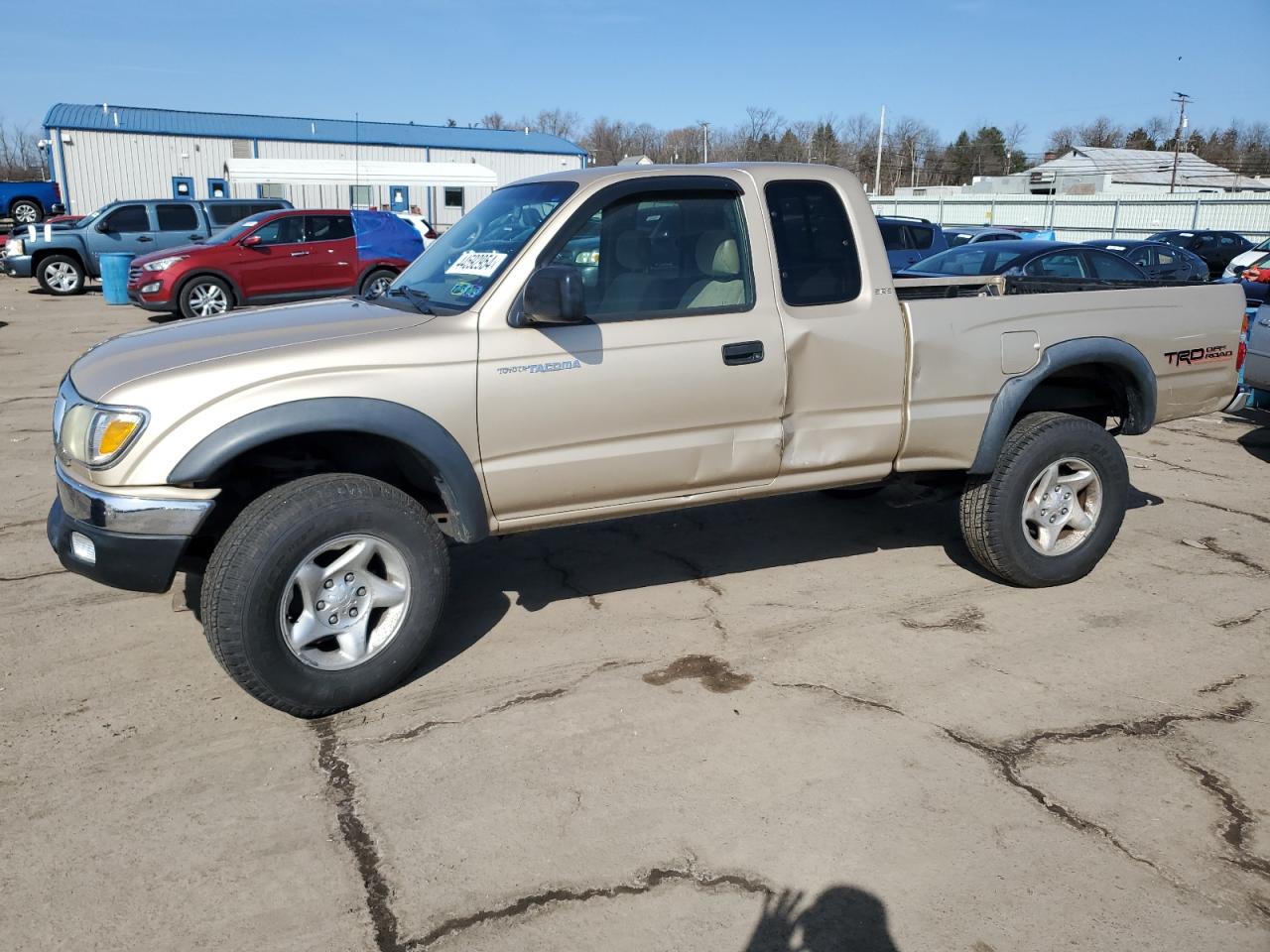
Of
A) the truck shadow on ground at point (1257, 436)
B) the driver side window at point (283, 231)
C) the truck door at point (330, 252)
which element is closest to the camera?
the truck shadow on ground at point (1257, 436)

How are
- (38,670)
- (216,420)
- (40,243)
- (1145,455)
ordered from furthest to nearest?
(40,243) < (1145,455) < (38,670) < (216,420)

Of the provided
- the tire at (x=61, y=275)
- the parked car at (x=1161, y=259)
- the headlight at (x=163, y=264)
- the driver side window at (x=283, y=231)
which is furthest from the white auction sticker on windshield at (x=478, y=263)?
the tire at (x=61, y=275)

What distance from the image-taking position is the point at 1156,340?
511 cm

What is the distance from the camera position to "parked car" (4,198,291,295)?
19797 mm

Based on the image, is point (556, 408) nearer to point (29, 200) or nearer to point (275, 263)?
point (275, 263)

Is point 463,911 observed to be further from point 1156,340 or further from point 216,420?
point 1156,340

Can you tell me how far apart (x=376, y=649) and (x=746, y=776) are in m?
1.45

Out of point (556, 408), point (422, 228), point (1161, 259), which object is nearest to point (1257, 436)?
point (556, 408)

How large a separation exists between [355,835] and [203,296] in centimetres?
1386

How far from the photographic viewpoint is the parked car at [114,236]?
19797mm

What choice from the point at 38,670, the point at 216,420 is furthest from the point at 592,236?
the point at 38,670

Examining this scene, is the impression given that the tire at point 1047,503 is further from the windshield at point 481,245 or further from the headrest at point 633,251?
the windshield at point 481,245

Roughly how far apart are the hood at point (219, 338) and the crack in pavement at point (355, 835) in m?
1.39

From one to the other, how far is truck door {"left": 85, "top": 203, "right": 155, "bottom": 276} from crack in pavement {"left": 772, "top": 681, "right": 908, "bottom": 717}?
754 inches
